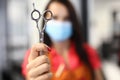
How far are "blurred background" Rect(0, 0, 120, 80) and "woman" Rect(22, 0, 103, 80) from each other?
206mm

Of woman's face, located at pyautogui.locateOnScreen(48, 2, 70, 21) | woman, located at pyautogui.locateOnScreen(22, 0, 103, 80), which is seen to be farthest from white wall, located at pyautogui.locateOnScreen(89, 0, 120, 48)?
woman's face, located at pyautogui.locateOnScreen(48, 2, 70, 21)

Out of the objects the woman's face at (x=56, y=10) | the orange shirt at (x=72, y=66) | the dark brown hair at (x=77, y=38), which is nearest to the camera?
the woman's face at (x=56, y=10)

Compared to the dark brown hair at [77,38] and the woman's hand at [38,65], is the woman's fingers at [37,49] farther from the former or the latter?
the dark brown hair at [77,38]

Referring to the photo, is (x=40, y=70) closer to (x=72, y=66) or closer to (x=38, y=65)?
(x=38, y=65)

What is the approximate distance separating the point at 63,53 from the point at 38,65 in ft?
1.89

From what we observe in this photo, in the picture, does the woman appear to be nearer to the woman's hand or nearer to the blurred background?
the woman's hand

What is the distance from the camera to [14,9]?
Result: 2.20 meters

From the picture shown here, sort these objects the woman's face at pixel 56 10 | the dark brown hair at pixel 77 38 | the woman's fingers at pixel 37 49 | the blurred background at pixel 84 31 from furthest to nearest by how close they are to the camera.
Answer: the blurred background at pixel 84 31 → the dark brown hair at pixel 77 38 → the woman's face at pixel 56 10 → the woman's fingers at pixel 37 49

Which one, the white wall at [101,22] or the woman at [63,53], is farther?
the white wall at [101,22]

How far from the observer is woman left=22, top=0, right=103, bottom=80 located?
0.37 metres

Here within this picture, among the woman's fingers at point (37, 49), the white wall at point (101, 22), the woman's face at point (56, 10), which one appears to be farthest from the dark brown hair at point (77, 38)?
the white wall at point (101, 22)

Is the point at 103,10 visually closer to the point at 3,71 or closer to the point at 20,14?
the point at 20,14

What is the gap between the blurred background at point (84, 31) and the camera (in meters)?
1.55

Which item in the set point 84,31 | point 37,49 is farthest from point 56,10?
point 84,31
